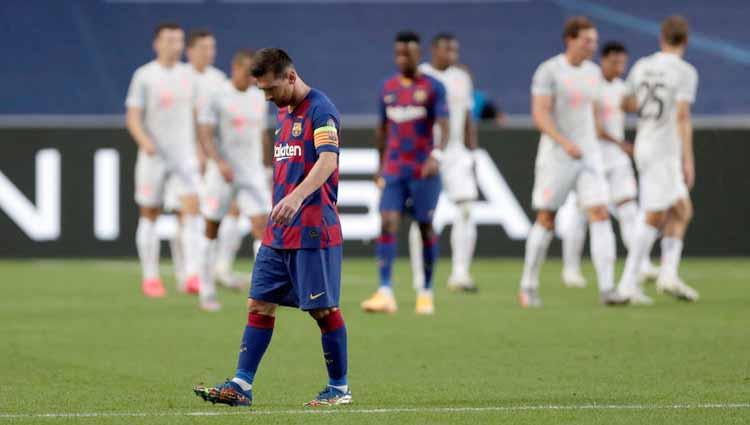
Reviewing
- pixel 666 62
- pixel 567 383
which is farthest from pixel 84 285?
pixel 567 383

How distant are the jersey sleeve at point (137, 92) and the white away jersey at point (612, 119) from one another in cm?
466

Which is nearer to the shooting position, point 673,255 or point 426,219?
point 426,219

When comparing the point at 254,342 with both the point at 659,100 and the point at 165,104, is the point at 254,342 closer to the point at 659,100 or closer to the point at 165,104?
the point at 659,100

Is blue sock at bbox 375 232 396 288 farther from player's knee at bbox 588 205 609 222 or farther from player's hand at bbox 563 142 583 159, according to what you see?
player's knee at bbox 588 205 609 222

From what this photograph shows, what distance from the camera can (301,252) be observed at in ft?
24.5

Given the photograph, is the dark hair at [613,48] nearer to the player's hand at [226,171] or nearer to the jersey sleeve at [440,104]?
the jersey sleeve at [440,104]

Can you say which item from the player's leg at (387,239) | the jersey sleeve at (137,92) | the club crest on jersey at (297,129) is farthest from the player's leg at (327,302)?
the jersey sleeve at (137,92)

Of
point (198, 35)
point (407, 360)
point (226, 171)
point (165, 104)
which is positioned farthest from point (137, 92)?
point (407, 360)

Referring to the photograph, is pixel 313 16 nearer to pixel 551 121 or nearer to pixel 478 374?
pixel 551 121

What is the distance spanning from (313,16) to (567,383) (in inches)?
625

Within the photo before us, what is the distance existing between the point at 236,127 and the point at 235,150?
208 mm

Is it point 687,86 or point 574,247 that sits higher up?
point 687,86

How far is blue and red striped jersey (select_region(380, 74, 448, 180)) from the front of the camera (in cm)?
1289

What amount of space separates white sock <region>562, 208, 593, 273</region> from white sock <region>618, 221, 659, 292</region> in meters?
2.60
